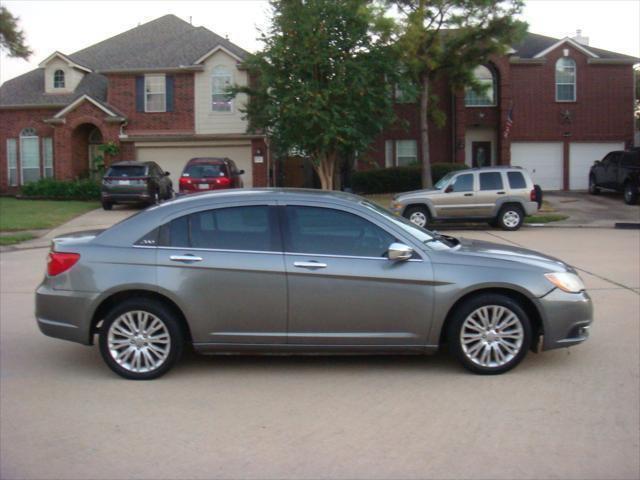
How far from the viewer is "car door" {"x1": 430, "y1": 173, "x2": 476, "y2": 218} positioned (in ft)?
67.6

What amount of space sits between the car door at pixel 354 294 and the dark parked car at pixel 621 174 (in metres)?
22.8

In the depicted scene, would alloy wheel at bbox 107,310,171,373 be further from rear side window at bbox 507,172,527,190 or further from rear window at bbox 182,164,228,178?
rear window at bbox 182,164,228,178

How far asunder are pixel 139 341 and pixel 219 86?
2697 centimetres

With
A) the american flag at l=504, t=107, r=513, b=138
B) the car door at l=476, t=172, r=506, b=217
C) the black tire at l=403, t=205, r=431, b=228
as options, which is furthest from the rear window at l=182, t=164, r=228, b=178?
the american flag at l=504, t=107, r=513, b=138

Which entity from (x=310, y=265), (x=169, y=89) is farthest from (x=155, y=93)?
(x=310, y=265)

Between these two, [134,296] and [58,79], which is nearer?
[134,296]

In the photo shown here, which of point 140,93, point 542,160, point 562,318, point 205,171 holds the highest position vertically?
point 140,93

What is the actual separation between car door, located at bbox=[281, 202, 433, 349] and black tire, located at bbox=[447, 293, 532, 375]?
0.25m

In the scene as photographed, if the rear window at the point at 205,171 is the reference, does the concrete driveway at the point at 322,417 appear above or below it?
below

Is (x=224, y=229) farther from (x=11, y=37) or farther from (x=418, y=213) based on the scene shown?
(x=11, y=37)

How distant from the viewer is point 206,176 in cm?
2547

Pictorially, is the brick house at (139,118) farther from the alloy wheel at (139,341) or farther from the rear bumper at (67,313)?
the alloy wheel at (139,341)

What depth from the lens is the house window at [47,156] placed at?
33.7 m

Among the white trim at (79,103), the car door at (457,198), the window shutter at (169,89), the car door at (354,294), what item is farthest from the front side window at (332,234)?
the window shutter at (169,89)
